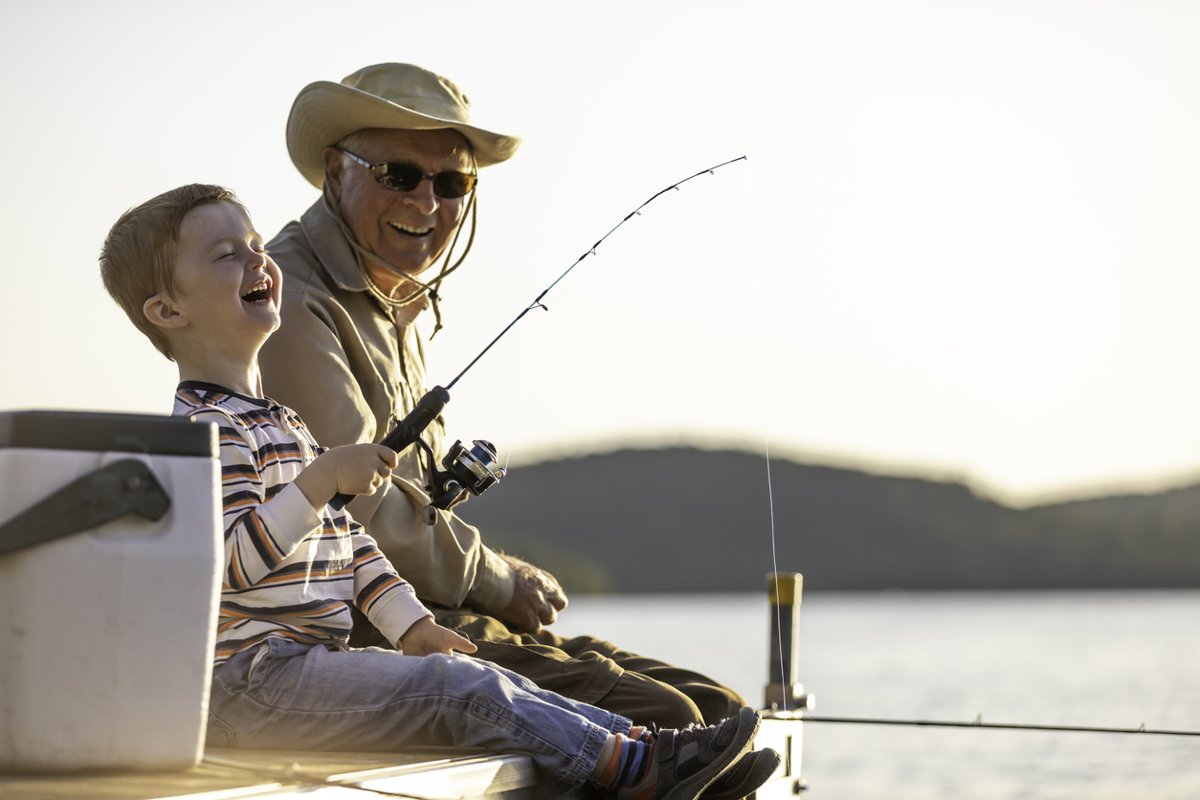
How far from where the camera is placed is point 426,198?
14.3 ft

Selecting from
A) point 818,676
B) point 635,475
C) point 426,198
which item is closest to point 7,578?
point 426,198

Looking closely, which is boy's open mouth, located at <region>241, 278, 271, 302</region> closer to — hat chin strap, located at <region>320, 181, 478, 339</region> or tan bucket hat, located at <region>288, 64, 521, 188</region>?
hat chin strap, located at <region>320, 181, 478, 339</region>

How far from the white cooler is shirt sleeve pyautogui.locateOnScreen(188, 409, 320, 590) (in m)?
0.32

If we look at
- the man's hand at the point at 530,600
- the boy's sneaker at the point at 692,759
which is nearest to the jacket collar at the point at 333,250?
the man's hand at the point at 530,600

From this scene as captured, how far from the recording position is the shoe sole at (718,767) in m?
3.01

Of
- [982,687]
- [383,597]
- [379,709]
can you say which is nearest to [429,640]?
[383,597]

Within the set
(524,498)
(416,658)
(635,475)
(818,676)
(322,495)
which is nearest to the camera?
(322,495)

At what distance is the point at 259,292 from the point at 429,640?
28.2 inches

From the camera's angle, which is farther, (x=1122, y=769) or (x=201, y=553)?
(x=1122, y=769)

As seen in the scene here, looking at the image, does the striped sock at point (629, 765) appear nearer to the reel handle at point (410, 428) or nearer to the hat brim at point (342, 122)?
the reel handle at point (410, 428)

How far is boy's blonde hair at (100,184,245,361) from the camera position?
10.2ft

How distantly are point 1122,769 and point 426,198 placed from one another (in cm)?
1176

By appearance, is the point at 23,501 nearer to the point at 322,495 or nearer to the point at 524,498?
the point at 322,495

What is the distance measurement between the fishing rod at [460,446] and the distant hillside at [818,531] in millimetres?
54990
